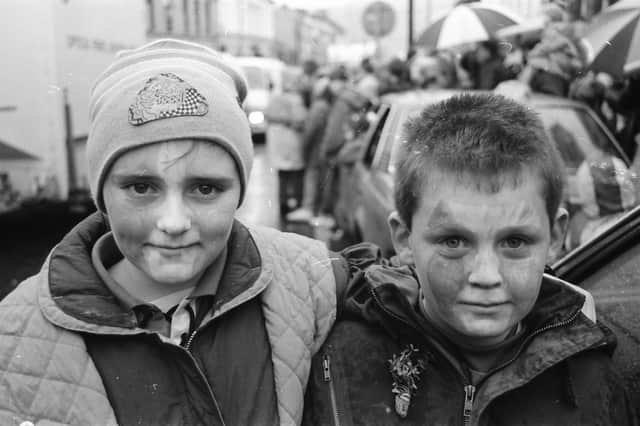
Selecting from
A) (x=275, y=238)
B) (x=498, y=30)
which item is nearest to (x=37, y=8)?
(x=498, y=30)

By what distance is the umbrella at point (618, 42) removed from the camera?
170 inches

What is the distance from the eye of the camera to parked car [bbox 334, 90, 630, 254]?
3818 mm

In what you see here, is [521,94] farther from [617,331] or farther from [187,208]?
[187,208]

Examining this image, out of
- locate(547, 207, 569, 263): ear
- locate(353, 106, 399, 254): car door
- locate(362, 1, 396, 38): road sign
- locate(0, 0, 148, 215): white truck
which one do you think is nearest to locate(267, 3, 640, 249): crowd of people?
locate(353, 106, 399, 254): car door

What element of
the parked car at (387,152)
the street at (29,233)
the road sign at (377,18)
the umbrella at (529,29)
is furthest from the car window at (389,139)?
the road sign at (377,18)

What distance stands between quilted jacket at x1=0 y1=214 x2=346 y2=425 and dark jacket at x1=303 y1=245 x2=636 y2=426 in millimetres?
76

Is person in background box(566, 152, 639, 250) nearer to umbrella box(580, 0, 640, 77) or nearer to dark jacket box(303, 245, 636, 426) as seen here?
dark jacket box(303, 245, 636, 426)

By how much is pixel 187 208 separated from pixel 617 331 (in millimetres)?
1060

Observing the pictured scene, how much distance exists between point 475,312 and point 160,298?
0.71 meters

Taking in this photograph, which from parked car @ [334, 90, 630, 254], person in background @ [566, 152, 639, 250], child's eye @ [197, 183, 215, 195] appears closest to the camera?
child's eye @ [197, 183, 215, 195]

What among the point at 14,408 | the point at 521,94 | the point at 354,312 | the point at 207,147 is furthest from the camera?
the point at 521,94

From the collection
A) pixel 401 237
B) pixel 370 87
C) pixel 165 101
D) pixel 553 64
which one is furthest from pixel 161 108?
pixel 370 87

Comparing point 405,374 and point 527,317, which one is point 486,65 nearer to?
point 527,317

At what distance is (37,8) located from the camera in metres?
5.85
